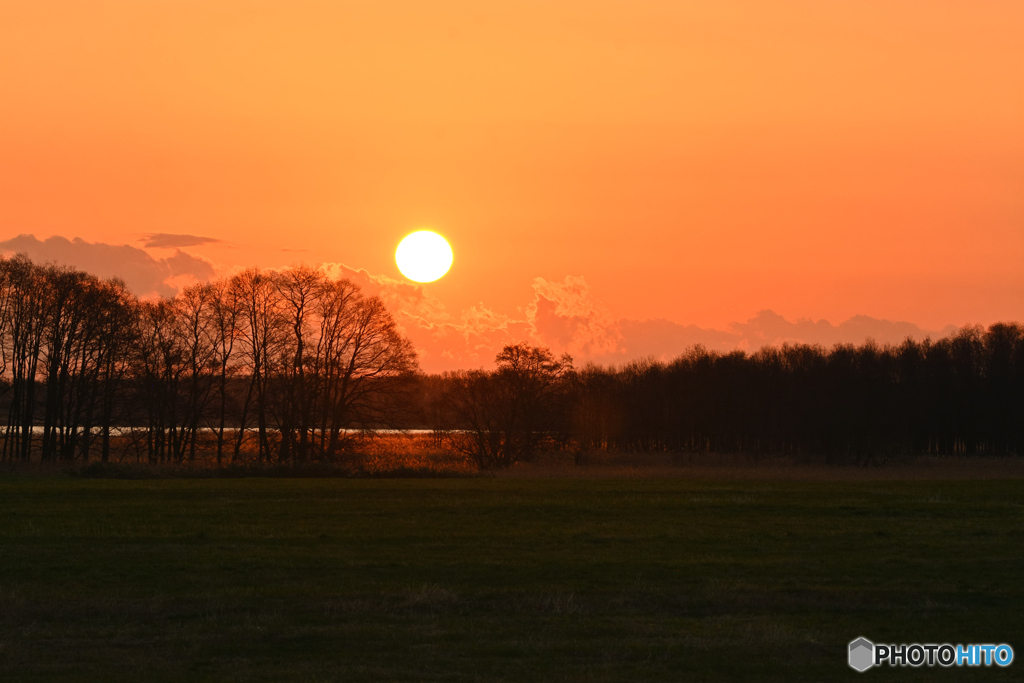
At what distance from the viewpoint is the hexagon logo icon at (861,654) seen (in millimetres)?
12038

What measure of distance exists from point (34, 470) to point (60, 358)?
67.4 ft

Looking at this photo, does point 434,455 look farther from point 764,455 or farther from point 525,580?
point 525,580

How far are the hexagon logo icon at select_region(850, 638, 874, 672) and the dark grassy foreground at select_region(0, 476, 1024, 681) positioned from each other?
0.19 meters

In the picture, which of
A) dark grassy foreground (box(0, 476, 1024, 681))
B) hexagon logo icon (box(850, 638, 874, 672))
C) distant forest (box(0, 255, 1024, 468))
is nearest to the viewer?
hexagon logo icon (box(850, 638, 874, 672))

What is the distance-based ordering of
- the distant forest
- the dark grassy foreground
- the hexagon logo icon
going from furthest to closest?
the distant forest
the dark grassy foreground
the hexagon logo icon

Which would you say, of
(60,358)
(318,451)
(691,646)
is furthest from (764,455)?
(691,646)

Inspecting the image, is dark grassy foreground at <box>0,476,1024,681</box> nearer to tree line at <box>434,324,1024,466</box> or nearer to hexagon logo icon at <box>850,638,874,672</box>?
hexagon logo icon at <box>850,638,874,672</box>

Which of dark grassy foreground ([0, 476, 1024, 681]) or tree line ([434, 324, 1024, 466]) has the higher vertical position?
tree line ([434, 324, 1024, 466])

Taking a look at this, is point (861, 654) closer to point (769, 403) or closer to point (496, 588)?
point (496, 588)

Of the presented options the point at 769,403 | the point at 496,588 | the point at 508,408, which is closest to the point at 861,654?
the point at 496,588

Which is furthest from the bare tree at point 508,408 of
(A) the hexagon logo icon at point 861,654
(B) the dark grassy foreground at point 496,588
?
(A) the hexagon logo icon at point 861,654

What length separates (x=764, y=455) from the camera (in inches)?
3917

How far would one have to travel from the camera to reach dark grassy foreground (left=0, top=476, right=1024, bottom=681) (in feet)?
40.6

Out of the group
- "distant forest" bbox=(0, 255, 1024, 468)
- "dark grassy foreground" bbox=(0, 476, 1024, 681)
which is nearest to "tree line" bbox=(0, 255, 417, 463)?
"distant forest" bbox=(0, 255, 1024, 468)
